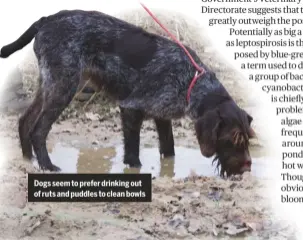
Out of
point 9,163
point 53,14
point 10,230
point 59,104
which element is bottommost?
point 10,230

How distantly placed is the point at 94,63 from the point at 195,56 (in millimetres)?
1096

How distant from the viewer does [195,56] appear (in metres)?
9.14

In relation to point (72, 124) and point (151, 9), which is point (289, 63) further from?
point (72, 124)

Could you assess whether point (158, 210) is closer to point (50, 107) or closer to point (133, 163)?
point (133, 163)

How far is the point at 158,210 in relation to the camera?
834 cm

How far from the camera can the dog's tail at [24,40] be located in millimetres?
8906

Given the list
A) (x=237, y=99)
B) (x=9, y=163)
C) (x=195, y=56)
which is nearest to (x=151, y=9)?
(x=195, y=56)

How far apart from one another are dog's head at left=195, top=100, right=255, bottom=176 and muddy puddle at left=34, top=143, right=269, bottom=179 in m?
0.20

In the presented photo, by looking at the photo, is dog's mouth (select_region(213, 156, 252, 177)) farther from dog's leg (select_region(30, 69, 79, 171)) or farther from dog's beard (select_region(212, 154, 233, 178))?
dog's leg (select_region(30, 69, 79, 171))

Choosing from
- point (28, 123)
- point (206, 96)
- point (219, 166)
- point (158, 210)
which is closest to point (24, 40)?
point (28, 123)

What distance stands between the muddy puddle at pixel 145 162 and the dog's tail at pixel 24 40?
1.16m

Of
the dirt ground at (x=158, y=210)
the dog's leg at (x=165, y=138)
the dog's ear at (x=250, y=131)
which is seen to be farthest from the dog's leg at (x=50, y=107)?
the dog's ear at (x=250, y=131)

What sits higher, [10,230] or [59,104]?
[59,104]

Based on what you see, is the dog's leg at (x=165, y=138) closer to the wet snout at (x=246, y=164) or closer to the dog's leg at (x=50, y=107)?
the wet snout at (x=246, y=164)
